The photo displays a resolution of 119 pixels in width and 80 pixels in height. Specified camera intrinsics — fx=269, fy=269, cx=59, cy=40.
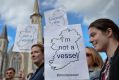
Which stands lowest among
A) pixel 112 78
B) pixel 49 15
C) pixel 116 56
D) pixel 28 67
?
pixel 112 78

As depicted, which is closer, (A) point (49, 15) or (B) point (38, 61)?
(B) point (38, 61)

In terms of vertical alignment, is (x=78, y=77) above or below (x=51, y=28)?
below

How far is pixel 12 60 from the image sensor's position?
139 ft

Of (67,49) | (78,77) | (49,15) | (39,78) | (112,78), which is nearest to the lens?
(112,78)

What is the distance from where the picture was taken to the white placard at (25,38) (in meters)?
5.41

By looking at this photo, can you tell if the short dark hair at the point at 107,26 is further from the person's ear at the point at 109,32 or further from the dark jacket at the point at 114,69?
the dark jacket at the point at 114,69

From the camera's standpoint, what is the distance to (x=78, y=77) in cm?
296

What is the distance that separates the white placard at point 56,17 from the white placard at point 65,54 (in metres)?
1.45

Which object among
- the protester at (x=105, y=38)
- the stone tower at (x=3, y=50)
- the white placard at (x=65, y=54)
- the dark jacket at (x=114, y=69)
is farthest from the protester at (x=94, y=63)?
the stone tower at (x=3, y=50)

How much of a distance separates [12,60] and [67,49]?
4008cm

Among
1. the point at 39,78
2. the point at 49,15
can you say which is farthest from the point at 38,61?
the point at 49,15

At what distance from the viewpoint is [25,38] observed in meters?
5.54

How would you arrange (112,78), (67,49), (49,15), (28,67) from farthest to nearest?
1. (28,67)
2. (49,15)
3. (67,49)
4. (112,78)

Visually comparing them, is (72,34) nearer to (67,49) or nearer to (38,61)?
(67,49)
